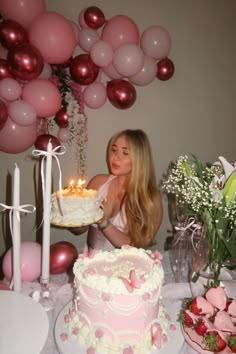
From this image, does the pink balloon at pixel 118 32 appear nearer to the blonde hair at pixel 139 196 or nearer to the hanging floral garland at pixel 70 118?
the hanging floral garland at pixel 70 118

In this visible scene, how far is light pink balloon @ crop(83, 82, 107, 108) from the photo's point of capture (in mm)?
3218

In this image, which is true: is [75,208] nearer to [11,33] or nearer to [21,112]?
[21,112]

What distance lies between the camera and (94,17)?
123 inches

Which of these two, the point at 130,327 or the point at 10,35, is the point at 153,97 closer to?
the point at 10,35

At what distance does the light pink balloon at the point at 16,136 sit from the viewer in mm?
2768

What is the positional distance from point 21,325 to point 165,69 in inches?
121

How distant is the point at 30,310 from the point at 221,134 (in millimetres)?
3585

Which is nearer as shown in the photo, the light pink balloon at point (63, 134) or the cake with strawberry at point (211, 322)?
the cake with strawberry at point (211, 322)

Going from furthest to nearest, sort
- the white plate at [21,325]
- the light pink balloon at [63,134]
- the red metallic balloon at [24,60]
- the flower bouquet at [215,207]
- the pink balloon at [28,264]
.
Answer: the light pink balloon at [63,134], the red metallic balloon at [24,60], the pink balloon at [28,264], the flower bouquet at [215,207], the white plate at [21,325]

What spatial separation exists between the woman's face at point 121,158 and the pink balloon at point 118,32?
37.5 inches

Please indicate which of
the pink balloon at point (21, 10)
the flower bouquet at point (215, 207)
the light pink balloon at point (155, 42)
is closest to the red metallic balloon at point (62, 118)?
the pink balloon at point (21, 10)


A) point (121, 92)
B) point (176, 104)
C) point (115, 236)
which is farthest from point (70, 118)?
point (115, 236)

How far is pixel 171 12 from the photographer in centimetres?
366

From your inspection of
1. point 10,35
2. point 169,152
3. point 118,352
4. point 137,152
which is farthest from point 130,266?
point 169,152
